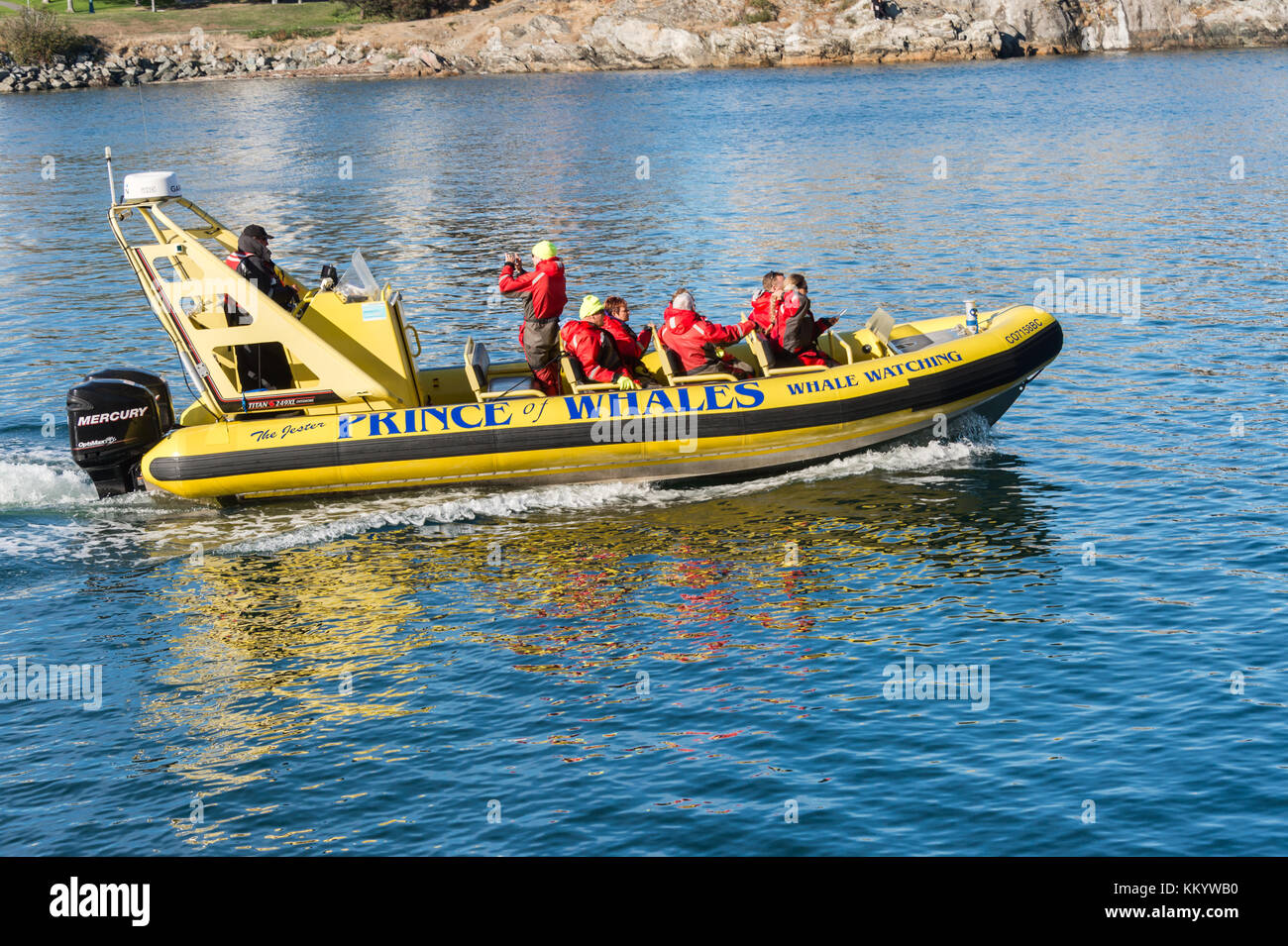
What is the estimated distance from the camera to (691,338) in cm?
1538

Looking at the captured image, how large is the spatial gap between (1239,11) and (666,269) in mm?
57750

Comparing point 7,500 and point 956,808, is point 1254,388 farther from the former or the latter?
point 7,500

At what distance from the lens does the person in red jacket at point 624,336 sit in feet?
50.4

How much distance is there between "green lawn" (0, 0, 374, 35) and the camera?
80188 mm

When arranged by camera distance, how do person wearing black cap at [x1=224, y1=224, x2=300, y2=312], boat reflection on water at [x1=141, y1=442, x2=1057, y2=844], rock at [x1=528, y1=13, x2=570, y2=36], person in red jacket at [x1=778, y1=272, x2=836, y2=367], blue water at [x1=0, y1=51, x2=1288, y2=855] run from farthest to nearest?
rock at [x1=528, y1=13, x2=570, y2=36], person in red jacket at [x1=778, y1=272, x2=836, y2=367], person wearing black cap at [x1=224, y1=224, x2=300, y2=312], boat reflection on water at [x1=141, y1=442, x2=1057, y2=844], blue water at [x1=0, y1=51, x2=1288, y2=855]

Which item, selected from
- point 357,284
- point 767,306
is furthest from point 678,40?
point 357,284

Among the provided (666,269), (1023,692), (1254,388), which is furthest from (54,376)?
(1254,388)

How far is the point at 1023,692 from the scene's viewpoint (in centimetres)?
1073

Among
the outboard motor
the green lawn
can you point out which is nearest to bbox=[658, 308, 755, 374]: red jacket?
the outboard motor

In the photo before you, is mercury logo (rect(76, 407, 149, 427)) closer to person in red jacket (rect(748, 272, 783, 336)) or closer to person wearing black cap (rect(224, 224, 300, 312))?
person wearing black cap (rect(224, 224, 300, 312))

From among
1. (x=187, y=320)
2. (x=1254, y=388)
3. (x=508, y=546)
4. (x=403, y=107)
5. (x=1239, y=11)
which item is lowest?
(x=508, y=546)

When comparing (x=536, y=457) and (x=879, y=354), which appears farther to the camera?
(x=879, y=354)

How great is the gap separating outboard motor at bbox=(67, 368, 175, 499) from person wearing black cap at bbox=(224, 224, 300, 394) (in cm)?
114

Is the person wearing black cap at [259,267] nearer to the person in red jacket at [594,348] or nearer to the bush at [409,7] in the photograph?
the person in red jacket at [594,348]
